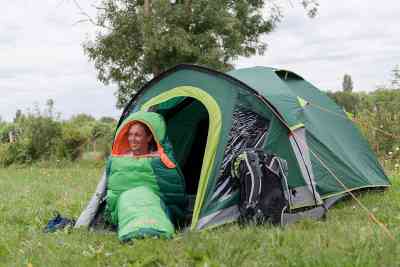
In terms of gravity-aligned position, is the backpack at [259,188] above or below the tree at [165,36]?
below

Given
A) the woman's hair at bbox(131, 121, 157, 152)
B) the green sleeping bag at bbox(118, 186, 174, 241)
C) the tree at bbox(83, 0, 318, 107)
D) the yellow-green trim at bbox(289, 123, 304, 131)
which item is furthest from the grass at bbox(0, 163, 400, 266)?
the tree at bbox(83, 0, 318, 107)

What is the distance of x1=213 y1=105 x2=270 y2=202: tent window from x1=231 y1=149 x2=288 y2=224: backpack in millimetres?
150

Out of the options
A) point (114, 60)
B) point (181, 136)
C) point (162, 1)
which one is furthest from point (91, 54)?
point (181, 136)

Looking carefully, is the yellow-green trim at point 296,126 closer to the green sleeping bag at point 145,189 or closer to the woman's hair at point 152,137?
the green sleeping bag at point 145,189

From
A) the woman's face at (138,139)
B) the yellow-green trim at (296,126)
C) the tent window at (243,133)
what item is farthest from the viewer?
the woman's face at (138,139)

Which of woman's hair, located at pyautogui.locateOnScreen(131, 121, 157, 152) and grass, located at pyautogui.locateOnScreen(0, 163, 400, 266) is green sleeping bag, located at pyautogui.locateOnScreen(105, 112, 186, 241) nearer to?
woman's hair, located at pyautogui.locateOnScreen(131, 121, 157, 152)

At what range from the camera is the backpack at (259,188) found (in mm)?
4539

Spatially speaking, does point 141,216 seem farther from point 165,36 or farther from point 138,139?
point 165,36

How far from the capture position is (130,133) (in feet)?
17.4

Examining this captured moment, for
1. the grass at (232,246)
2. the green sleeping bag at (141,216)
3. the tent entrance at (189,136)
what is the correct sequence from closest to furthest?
the grass at (232,246)
the green sleeping bag at (141,216)
the tent entrance at (189,136)

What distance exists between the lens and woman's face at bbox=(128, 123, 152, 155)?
5.27 meters

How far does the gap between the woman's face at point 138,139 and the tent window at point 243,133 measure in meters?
0.92

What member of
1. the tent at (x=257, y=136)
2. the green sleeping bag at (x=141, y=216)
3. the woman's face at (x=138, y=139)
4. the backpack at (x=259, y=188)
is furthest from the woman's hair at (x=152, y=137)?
the backpack at (x=259, y=188)

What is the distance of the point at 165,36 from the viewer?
1203 centimetres
